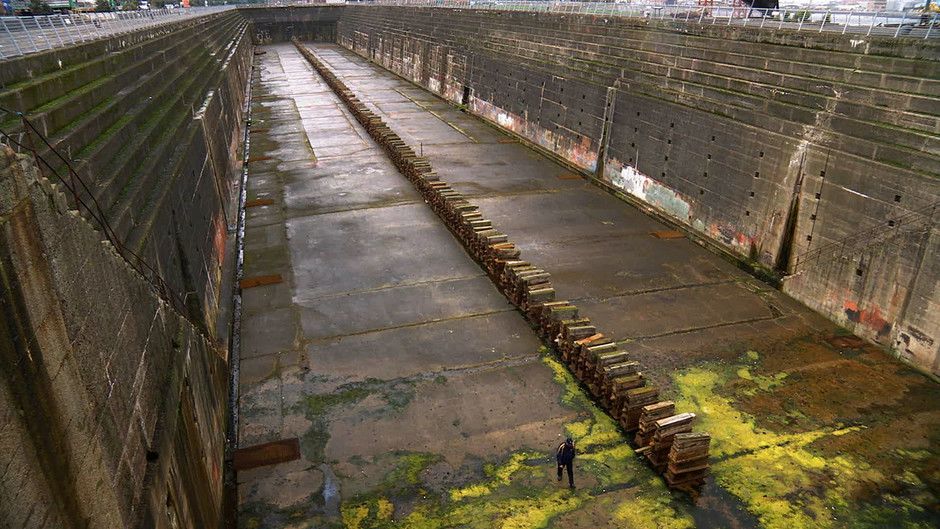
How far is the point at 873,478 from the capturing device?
9266 mm

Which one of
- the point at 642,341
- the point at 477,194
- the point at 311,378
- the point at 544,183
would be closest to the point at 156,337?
the point at 311,378

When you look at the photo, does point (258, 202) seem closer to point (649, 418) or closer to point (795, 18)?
point (649, 418)

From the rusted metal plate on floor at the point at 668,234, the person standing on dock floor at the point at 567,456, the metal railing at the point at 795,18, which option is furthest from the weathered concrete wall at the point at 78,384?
the metal railing at the point at 795,18

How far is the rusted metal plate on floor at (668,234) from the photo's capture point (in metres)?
18.4

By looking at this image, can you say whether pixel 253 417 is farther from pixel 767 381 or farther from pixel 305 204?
pixel 305 204

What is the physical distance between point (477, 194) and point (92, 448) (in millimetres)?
18126

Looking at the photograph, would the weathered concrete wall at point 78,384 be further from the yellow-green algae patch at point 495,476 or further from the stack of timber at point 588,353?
the stack of timber at point 588,353

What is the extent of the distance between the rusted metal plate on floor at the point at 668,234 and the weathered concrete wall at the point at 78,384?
14624 mm

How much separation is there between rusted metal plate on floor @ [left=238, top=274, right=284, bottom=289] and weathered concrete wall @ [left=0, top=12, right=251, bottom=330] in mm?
700

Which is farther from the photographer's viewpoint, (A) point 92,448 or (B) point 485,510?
(B) point 485,510

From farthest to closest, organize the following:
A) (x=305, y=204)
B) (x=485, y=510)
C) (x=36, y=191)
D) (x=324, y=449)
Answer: (x=305, y=204) → (x=324, y=449) → (x=485, y=510) → (x=36, y=191)

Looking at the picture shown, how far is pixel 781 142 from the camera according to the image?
592 inches

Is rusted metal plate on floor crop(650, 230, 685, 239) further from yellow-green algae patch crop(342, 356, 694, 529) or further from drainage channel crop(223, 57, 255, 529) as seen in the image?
drainage channel crop(223, 57, 255, 529)

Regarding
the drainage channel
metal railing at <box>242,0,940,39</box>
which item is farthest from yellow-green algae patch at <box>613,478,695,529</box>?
metal railing at <box>242,0,940,39</box>
